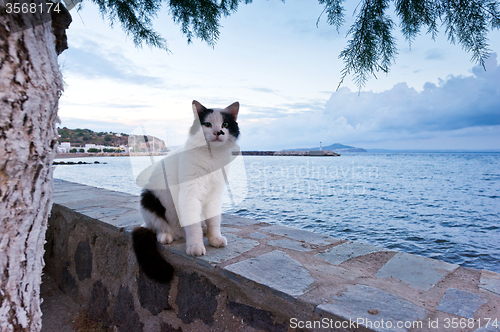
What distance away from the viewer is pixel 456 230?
5.20m

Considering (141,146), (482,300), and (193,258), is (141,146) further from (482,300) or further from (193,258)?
(482,300)

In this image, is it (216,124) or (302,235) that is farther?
(302,235)

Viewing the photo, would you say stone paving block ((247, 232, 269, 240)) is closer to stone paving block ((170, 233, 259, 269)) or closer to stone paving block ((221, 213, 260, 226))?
stone paving block ((170, 233, 259, 269))

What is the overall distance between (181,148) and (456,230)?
19.3ft

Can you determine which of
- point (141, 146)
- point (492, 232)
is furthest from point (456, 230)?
point (141, 146)

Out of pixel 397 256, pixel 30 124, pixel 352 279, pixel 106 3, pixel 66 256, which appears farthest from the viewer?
pixel 66 256

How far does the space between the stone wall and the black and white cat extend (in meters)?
0.12

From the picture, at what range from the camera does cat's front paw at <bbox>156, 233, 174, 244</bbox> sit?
1882 millimetres

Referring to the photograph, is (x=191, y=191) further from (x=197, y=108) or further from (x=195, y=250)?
(x=197, y=108)

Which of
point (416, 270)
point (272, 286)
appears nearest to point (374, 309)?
point (272, 286)

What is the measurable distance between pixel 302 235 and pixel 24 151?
2.01m

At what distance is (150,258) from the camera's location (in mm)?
1729

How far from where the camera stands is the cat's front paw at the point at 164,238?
188 centimetres

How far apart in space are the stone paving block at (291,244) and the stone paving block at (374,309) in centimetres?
65
